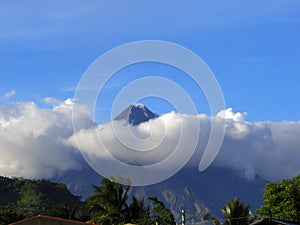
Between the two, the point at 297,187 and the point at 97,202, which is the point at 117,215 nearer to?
the point at 97,202

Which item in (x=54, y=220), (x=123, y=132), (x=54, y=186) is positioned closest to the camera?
(x=54, y=220)

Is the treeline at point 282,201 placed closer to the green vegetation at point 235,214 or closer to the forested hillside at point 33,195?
the green vegetation at point 235,214

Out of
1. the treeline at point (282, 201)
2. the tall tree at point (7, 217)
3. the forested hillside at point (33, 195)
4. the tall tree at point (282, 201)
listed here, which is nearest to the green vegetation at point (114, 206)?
the treeline at point (282, 201)

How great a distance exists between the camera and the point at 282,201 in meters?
63.1

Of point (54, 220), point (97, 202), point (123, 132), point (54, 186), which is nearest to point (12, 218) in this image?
point (97, 202)

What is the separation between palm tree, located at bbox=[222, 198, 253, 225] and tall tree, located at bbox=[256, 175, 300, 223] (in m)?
8.81

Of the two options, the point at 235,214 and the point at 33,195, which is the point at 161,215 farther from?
the point at 33,195

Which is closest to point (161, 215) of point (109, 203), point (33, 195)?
point (109, 203)

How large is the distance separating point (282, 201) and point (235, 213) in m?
12.8

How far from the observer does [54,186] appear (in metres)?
184

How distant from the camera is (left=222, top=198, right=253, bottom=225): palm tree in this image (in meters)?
73.9

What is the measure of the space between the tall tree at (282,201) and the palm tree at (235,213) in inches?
347

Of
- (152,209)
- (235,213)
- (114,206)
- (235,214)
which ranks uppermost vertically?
(235,213)

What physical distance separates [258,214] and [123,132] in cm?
1857
